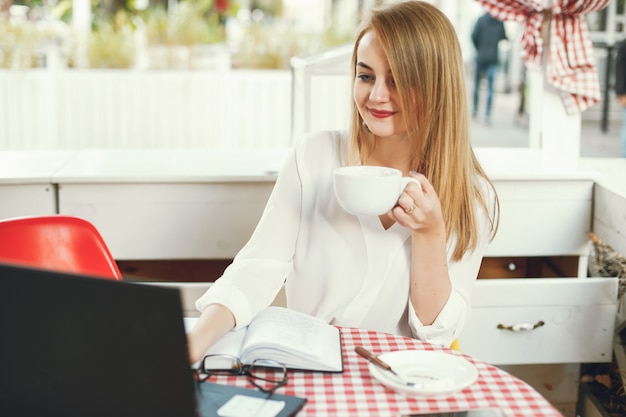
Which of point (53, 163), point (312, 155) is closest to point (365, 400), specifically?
point (312, 155)

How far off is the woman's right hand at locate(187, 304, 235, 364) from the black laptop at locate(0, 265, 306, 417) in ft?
1.08

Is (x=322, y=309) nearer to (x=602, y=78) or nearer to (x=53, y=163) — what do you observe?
(x=53, y=163)

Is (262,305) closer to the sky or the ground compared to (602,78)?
closer to the ground

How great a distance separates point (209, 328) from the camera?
3.86ft

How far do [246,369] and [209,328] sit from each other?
114 millimetres

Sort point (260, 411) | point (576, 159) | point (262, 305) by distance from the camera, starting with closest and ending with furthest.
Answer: point (260, 411)
point (262, 305)
point (576, 159)

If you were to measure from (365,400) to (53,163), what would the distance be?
5.44ft

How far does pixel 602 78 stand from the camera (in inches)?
324

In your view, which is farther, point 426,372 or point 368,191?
point 368,191

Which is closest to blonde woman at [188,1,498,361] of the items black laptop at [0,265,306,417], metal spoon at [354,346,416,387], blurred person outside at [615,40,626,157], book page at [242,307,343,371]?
book page at [242,307,343,371]

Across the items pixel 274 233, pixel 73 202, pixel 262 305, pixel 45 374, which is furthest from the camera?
pixel 73 202

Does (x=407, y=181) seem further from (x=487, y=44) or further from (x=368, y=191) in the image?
(x=487, y=44)

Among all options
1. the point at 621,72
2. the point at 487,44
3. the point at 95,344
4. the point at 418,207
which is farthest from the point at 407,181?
the point at 487,44

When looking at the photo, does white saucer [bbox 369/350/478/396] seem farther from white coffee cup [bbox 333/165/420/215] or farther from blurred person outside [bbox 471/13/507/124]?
blurred person outside [bbox 471/13/507/124]
